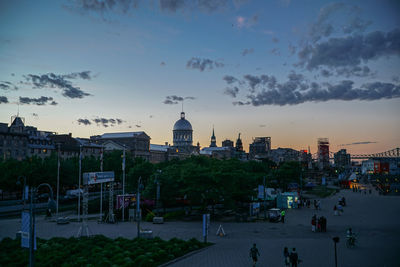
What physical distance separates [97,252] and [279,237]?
17.2m

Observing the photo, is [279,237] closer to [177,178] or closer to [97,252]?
[97,252]

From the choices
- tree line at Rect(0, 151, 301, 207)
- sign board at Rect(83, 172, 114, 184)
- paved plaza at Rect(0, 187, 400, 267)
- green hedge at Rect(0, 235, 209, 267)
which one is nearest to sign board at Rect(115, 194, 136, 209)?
tree line at Rect(0, 151, 301, 207)

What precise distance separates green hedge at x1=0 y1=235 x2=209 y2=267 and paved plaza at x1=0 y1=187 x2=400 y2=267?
143 cm

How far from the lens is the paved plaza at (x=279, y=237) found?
23.2m

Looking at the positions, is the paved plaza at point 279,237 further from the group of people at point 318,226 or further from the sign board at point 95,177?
the sign board at point 95,177

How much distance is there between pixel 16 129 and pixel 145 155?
64027mm

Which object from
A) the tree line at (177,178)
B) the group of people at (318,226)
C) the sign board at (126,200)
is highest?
the tree line at (177,178)

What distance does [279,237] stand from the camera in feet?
103

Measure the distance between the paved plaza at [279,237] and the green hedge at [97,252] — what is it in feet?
4.70

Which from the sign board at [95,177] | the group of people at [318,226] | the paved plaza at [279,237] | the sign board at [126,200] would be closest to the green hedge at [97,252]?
the paved plaza at [279,237]

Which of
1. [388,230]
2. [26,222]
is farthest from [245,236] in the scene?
[26,222]

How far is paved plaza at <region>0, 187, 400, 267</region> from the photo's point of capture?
76.2 ft

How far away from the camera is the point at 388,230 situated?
3472cm

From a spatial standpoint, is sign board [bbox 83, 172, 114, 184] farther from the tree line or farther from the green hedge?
the green hedge
